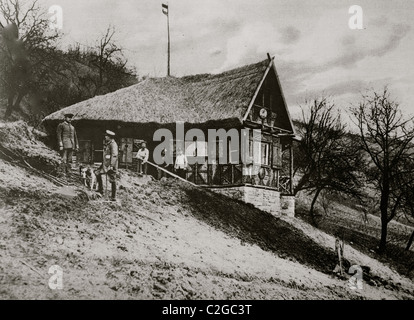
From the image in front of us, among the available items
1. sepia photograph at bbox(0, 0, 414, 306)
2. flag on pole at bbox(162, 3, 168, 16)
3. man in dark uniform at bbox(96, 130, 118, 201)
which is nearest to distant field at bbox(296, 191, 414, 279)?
sepia photograph at bbox(0, 0, 414, 306)

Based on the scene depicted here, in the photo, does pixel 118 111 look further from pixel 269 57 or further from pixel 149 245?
pixel 149 245

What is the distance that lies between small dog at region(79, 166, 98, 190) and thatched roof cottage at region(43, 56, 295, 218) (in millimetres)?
2026

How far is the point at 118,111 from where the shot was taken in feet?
50.4

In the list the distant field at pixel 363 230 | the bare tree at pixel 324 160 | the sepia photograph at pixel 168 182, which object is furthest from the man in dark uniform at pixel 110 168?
the bare tree at pixel 324 160

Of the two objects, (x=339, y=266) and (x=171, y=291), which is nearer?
(x=171, y=291)

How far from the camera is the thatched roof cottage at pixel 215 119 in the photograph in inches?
586

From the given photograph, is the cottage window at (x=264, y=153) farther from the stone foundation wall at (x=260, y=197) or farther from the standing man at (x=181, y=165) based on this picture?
the standing man at (x=181, y=165)

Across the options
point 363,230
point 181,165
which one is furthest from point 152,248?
point 363,230

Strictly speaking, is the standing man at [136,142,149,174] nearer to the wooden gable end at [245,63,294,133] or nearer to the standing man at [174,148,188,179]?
the standing man at [174,148,188,179]

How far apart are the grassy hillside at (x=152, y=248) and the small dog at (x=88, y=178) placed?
20cm

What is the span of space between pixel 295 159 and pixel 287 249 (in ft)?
31.3

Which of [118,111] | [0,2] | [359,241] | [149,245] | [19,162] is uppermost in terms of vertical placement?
[0,2]
